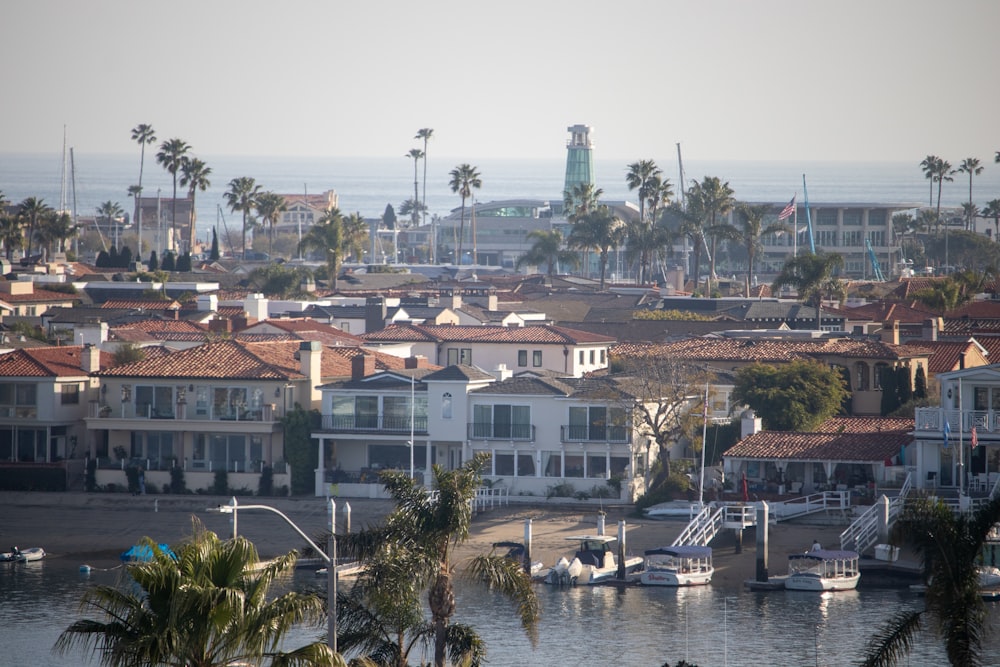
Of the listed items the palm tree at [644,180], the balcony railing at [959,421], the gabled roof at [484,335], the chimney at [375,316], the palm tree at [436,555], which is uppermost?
the palm tree at [644,180]

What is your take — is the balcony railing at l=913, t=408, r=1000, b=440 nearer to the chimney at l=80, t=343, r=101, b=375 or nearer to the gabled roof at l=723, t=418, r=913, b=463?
the gabled roof at l=723, t=418, r=913, b=463

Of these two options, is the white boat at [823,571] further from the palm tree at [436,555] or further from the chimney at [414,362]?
the chimney at [414,362]

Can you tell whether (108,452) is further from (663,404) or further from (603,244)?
(603,244)

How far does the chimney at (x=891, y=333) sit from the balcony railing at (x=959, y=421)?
23.3 meters

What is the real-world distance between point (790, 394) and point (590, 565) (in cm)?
1730

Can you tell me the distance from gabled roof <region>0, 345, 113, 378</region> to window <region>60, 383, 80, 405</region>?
55cm

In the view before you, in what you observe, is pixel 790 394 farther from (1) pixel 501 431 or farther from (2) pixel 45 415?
(2) pixel 45 415

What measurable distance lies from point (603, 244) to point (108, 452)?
293 feet

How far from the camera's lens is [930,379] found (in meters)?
83.3

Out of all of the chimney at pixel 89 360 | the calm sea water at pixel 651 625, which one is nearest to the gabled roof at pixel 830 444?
the calm sea water at pixel 651 625

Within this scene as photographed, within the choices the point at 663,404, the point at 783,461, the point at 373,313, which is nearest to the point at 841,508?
the point at 783,461

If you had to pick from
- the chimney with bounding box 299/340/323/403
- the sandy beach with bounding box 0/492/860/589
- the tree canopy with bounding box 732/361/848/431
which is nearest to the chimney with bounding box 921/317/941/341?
the tree canopy with bounding box 732/361/848/431

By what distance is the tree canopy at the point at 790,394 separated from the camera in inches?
2913

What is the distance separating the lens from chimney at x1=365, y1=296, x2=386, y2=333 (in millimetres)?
108625
